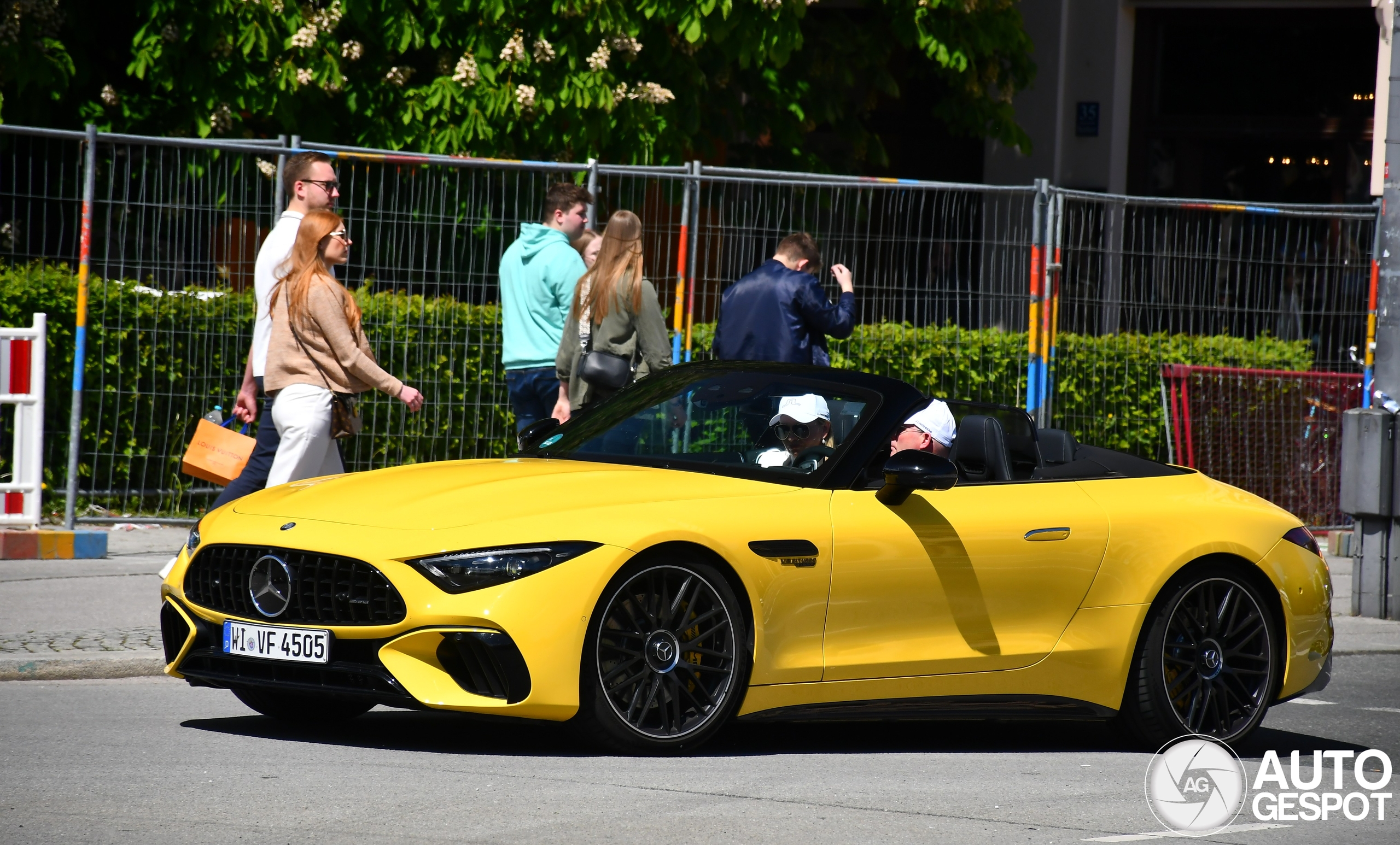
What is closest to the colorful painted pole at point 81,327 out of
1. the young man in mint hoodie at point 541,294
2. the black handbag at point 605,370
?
the young man in mint hoodie at point 541,294

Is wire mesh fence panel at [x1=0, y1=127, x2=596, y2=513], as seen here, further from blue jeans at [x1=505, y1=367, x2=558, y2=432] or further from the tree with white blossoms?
the tree with white blossoms

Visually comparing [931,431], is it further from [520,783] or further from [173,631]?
[173,631]

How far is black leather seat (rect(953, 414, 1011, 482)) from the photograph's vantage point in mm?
6988

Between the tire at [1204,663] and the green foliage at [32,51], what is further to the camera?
the green foliage at [32,51]

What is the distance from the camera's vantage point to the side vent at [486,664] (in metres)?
5.73

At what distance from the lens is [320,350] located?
28.3ft

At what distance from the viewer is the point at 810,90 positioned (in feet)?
55.1

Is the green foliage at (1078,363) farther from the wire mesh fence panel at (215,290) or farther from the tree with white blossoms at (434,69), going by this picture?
the tree with white blossoms at (434,69)

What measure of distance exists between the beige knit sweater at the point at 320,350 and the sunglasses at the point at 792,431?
93.0 inches

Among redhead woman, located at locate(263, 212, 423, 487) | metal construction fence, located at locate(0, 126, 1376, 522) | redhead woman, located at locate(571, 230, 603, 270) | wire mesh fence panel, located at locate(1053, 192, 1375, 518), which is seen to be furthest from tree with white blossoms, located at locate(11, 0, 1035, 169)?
redhead woman, located at locate(263, 212, 423, 487)

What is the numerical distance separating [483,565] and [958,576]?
1758mm

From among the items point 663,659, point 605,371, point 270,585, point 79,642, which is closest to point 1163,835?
point 663,659

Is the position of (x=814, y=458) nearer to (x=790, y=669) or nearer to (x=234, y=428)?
(x=790, y=669)

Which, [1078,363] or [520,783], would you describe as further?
[1078,363]
